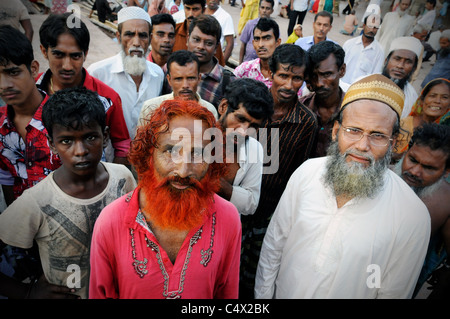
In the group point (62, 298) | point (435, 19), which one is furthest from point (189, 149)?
point (435, 19)

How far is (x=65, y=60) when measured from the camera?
264cm

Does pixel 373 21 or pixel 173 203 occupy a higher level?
pixel 373 21

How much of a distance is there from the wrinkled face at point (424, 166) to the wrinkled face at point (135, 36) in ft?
10.6

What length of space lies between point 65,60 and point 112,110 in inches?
22.9

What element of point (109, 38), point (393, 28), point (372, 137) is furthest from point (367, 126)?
point (109, 38)

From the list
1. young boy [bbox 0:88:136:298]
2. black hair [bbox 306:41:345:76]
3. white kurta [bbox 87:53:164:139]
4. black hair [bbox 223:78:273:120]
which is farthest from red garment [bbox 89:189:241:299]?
black hair [bbox 306:41:345:76]

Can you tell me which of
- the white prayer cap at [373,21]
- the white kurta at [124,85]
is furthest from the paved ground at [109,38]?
the white prayer cap at [373,21]

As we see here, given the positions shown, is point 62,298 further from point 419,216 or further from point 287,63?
point 287,63

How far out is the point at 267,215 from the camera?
3.11 m

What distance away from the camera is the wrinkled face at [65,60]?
8.64 ft

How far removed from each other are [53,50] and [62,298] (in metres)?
2.05

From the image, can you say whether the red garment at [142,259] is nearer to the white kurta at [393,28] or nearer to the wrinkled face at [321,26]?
the wrinkled face at [321,26]

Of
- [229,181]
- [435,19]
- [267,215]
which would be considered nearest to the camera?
[229,181]

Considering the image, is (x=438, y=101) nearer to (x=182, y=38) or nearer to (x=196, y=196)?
(x=196, y=196)
